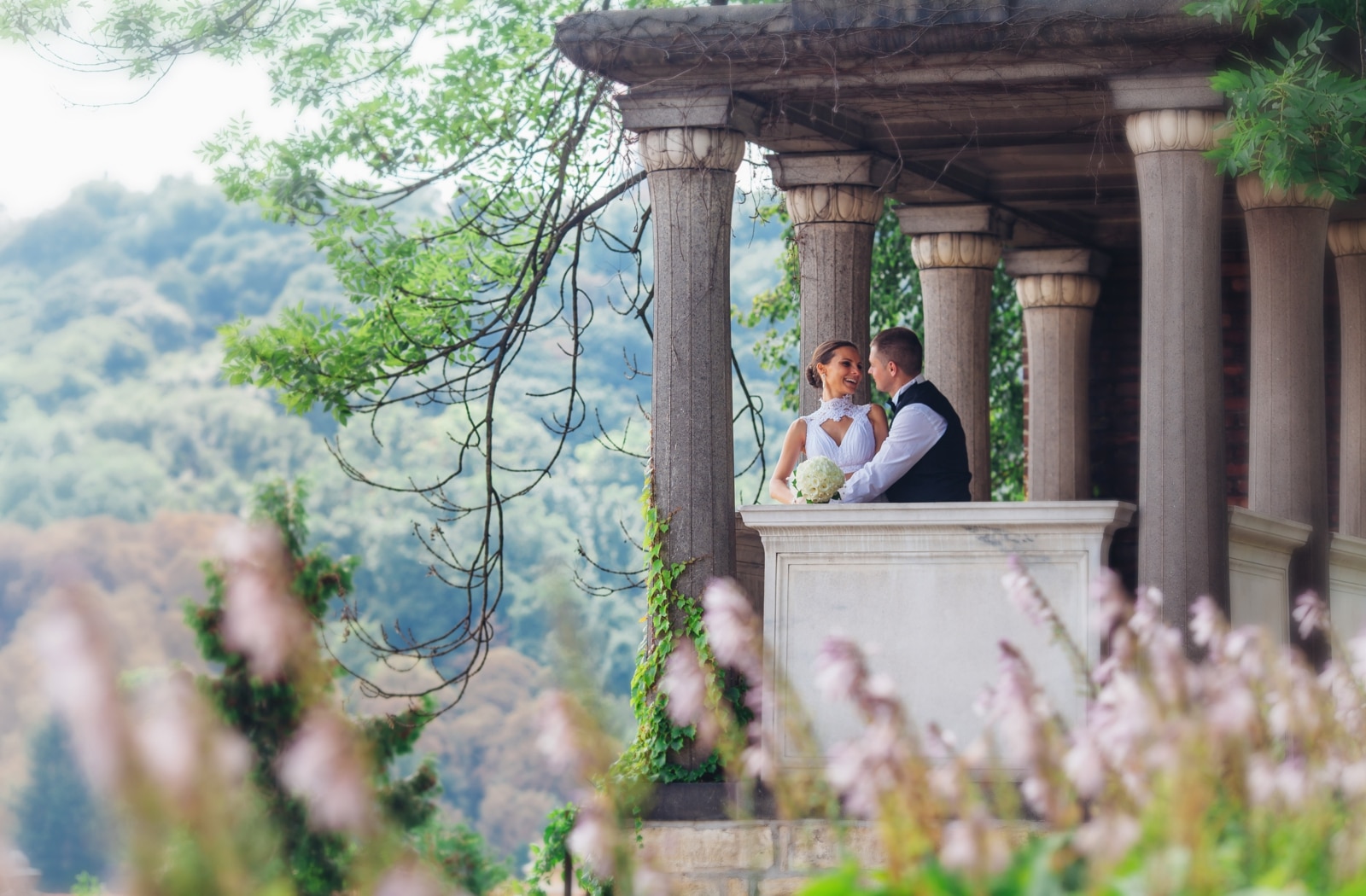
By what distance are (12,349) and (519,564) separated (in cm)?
2700

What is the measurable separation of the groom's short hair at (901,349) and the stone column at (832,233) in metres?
1.73

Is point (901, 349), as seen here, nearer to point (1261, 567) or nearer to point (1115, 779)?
point (1261, 567)

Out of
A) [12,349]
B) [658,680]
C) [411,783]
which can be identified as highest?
[12,349]

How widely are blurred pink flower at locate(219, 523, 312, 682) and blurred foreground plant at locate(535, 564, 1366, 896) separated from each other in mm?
593

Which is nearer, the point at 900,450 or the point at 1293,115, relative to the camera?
the point at 1293,115

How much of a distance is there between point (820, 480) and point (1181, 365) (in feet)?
4.98

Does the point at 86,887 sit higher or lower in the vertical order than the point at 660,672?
lower

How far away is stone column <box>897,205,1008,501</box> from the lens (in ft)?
36.9

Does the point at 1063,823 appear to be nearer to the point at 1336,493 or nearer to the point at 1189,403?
the point at 1189,403

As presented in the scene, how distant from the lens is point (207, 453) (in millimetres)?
62781

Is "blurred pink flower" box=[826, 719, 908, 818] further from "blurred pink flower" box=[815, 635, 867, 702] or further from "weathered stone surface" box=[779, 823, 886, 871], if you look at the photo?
"weathered stone surface" box=[779, 823, 886, 871]

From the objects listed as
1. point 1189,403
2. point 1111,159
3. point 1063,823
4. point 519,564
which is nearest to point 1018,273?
point 1111,159

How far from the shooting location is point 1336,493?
13.4m

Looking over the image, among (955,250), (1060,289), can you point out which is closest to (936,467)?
(955,250)
